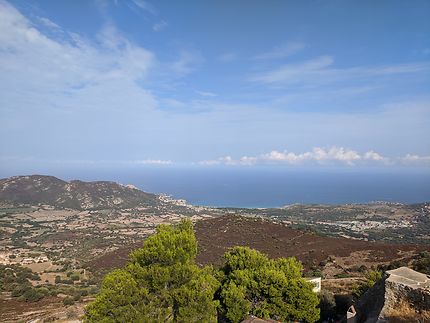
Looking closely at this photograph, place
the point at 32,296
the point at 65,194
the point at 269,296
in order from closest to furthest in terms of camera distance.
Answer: the point at 269,296, the point at 32,296, the point at 65,194

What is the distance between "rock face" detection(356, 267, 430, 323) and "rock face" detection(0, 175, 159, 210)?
365ft

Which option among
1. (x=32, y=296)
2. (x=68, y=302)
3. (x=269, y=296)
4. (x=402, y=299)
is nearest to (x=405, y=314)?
(x=402, y=299)

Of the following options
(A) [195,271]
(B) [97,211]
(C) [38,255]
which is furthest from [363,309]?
(B) [97,211]

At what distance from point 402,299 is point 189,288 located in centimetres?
851

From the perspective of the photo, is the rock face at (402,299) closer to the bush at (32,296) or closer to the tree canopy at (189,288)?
the tree canopy at (189,288)

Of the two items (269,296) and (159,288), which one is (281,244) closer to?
(269,296)

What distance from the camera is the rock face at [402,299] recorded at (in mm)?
13039

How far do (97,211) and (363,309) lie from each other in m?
103

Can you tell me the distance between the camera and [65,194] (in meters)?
123

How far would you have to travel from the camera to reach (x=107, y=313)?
14.2 m

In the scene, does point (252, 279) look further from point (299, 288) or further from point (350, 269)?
point (350, 269)

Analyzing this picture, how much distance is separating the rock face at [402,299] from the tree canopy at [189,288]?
411 cm

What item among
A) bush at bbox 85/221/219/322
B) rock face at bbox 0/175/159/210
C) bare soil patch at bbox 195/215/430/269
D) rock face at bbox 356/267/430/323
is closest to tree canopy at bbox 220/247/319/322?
bush at bbox 85/221/219/322

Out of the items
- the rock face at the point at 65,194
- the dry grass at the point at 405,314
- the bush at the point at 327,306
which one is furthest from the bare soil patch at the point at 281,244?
the rock face at the point at 65,194
